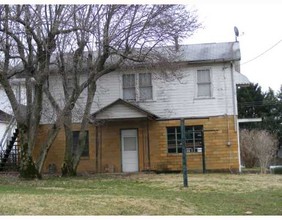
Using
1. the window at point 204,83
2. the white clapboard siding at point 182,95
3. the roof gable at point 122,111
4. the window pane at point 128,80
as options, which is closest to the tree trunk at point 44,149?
the roof gable at point 122,111

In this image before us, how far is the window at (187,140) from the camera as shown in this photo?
2489 centimetres

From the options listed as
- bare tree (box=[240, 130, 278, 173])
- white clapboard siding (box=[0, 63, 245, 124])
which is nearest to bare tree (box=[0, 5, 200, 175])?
white clapboard siding (box=[0, 63, 245, 124])

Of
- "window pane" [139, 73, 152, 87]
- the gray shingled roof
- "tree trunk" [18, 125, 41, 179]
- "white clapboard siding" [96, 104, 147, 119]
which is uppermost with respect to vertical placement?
the gray shingled roof

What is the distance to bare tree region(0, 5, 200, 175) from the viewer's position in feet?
58.5

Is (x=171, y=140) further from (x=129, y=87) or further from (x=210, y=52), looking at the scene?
(x=210, y=52)

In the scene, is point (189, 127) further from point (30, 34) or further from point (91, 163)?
point (30, 34)

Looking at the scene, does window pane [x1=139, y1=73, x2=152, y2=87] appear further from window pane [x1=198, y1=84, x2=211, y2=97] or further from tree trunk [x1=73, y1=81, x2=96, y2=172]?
tree trunk [x1=73, y1=81, x2=96, y2=172]

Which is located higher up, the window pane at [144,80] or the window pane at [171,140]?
the window pane at [144,80]

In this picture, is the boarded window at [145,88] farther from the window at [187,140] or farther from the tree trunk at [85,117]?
the tree trunk at [85,117]

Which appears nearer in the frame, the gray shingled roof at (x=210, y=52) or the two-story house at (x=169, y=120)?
the gray shingled roof at (x=210, y=52)

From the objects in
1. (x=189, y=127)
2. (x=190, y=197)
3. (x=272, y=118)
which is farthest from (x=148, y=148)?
(x=272, y=118)

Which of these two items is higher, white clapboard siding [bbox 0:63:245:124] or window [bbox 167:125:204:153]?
white clapboard siding [bbox 0:63:245:124]

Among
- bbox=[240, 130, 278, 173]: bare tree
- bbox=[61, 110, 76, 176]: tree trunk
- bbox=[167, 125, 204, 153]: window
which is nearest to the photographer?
bbox=[61, 110, 76, 176]: tree trunk

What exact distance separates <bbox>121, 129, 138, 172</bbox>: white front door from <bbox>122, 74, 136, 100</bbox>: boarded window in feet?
6.14
